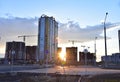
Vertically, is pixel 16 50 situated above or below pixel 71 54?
above

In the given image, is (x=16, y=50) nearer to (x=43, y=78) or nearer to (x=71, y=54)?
(x=71, y=54)

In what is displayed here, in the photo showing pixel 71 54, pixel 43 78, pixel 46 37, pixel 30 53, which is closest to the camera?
pixel 43 78

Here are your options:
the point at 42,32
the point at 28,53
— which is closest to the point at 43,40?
the point at 42,32

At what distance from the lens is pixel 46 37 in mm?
120438

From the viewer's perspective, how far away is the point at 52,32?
412 feet

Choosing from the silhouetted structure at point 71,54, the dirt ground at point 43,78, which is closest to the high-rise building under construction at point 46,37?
the silhouetted structure at point 71,54

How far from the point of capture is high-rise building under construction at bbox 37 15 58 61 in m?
117

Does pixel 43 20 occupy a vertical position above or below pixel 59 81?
above

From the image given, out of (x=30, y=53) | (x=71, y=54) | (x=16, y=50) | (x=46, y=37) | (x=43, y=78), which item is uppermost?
(x=46, y=37)

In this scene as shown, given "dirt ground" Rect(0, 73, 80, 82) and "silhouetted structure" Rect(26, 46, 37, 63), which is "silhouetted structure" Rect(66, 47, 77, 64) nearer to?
"silhouetted structure" Rect(26, 46, 37, 63)

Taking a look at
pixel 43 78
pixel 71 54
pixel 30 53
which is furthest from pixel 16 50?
pixel 43 78

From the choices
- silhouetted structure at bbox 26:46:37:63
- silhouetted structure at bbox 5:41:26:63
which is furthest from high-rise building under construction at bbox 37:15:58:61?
silhouetted structure at bbox 26:46:37:63

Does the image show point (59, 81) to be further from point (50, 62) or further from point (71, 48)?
point (71, 48)

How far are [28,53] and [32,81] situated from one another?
15486 cm
